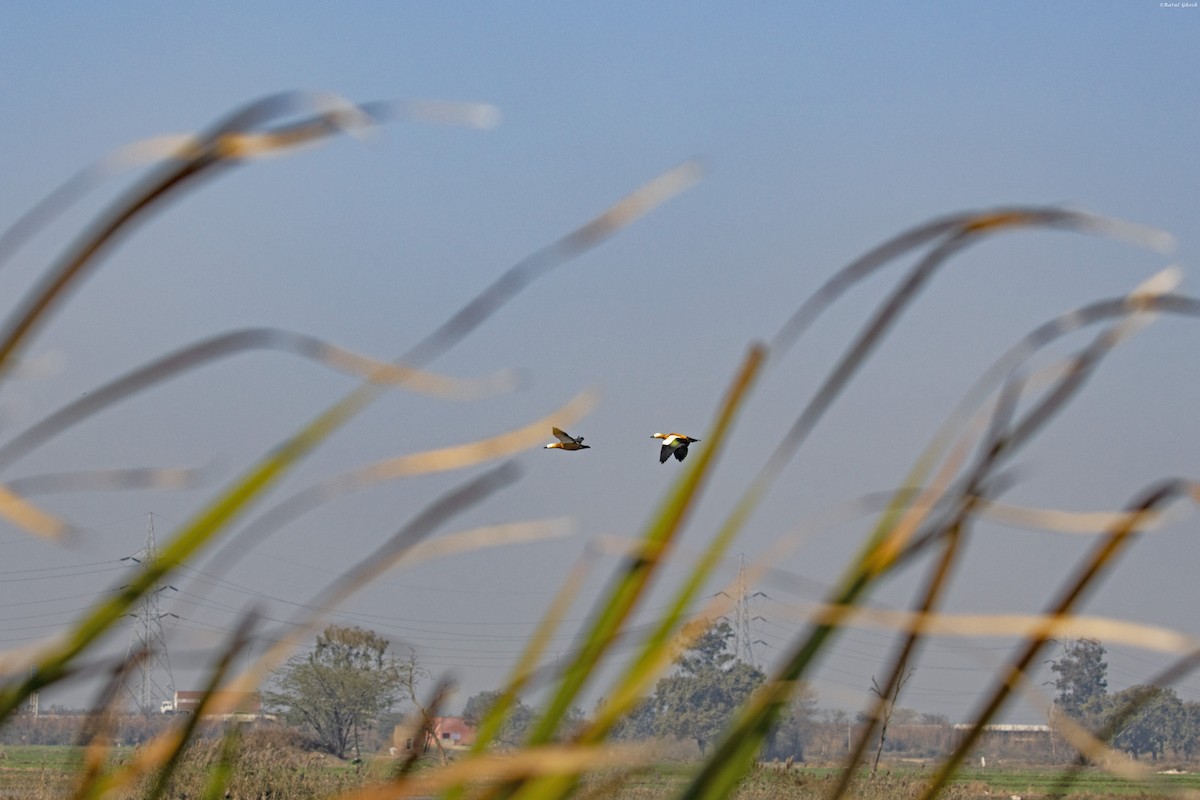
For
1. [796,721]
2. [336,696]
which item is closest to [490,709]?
[796,721]

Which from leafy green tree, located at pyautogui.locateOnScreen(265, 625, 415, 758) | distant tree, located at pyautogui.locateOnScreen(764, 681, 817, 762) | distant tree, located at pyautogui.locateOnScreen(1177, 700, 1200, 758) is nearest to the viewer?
distant tree, located at pyautogui.locateOnScreen(764, 681, 817, 762)

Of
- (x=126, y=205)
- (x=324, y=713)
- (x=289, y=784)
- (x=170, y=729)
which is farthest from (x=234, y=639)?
(x=324, y=713)

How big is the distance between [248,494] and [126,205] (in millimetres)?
180

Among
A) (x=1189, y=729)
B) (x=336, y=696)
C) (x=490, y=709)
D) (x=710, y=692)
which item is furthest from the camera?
(x=1189, y=729)

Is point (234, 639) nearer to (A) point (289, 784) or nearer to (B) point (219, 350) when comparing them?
(B) point (219, 350)

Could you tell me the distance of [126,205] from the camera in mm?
753

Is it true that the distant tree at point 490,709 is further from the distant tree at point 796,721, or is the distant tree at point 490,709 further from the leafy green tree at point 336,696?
the leafy green tree at point 336,696

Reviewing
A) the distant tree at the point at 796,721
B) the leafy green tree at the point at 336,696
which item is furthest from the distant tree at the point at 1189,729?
the leafy green tree at the point at 336,696

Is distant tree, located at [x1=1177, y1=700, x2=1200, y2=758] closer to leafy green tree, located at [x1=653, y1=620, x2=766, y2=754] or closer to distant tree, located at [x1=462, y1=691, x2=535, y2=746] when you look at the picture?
leafy green tree, located at [x1=653, y1=620, x2=766, y2=754]

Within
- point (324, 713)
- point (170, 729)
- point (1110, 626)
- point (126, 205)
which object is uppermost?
point (126, 205)

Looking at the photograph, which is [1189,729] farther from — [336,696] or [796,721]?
[796,721]

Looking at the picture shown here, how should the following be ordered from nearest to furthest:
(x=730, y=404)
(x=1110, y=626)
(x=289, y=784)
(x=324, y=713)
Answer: (x=1110, y=626), (x=730, y=404), (x=289, y=784), (x=324, y=713)

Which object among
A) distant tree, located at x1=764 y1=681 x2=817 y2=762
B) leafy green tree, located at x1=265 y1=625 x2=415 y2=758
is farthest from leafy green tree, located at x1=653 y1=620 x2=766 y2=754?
leafy green tree, located at x1=265 y1=625 x2=415 y2=758

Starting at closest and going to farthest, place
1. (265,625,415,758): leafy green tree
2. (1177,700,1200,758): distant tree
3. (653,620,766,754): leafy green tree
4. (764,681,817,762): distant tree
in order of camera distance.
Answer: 1. (764,681,817,762): distant tree
2. (265,625,415,758): leafy green tree
3. (653,620,766,754): leafy green tree
4. (1177,700,1200,758): distant tree
